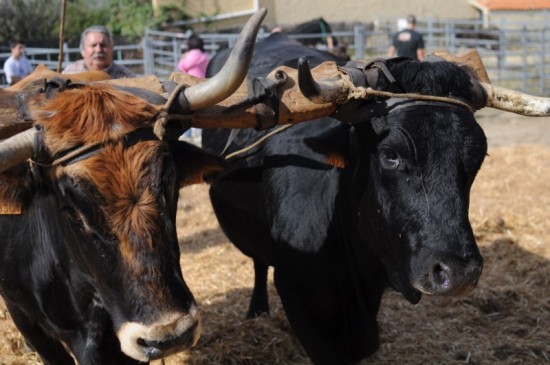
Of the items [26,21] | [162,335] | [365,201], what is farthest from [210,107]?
[26,21]

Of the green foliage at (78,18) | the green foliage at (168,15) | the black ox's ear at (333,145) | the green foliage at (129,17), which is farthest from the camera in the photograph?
the green foliage at (168,15)

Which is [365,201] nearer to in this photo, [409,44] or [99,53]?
[99,53]

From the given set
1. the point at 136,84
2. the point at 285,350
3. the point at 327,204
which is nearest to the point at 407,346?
the point at 285,350

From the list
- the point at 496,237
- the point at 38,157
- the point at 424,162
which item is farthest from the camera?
the point at 496,237

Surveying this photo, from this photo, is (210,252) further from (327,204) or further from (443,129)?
(443,129)

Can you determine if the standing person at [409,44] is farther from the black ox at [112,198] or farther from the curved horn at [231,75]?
the curved horn at [231,75]

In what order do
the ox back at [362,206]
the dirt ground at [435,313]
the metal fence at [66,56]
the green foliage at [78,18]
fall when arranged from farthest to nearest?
the green foliage at [78,18]
the metal fence at [66,56]
the dirt ground at [435,313]
the ox back at [362,206]

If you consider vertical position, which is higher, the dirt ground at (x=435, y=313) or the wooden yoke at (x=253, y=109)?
the wooden yoke at (x=253, y=109)

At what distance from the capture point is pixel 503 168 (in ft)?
33.3

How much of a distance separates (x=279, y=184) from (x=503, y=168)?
6.72m

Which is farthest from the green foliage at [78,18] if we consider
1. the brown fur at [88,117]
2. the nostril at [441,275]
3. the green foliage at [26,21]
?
the nostril at [441,275]

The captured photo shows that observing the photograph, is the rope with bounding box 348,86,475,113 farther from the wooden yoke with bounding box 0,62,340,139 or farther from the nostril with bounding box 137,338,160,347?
the nostril with bounding box 137,338,160,347

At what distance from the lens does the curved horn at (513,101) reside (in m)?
3.71

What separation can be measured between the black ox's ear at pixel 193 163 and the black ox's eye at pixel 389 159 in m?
0.74
